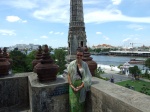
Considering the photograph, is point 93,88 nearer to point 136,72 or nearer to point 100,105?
point 100,105

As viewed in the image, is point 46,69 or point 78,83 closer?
point 78,83

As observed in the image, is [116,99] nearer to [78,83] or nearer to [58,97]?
[78,83]

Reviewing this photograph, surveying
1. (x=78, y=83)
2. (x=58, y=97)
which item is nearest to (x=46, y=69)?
(x=58, y=97)

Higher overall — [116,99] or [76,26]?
[76,26]

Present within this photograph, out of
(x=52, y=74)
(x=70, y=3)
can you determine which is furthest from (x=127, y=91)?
(x=70, y=3)

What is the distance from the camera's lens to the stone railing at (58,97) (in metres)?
3.23

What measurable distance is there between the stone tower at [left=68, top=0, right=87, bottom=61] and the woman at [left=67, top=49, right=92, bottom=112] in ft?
168

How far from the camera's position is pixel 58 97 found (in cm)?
448

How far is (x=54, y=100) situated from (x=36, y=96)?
41cm

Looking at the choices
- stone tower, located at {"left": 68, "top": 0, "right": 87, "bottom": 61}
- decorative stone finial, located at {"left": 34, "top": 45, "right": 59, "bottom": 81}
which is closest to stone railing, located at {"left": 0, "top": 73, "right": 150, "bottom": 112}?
decorative stone finial, located at {"left": 34, "top": 45, "right": 59, "bottom": 81}

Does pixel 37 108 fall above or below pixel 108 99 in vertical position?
below

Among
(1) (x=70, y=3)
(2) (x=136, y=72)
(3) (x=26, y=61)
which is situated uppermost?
(1) (x=70, y=3)

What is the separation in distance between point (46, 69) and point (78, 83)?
934mm

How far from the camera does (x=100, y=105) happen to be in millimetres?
3822
